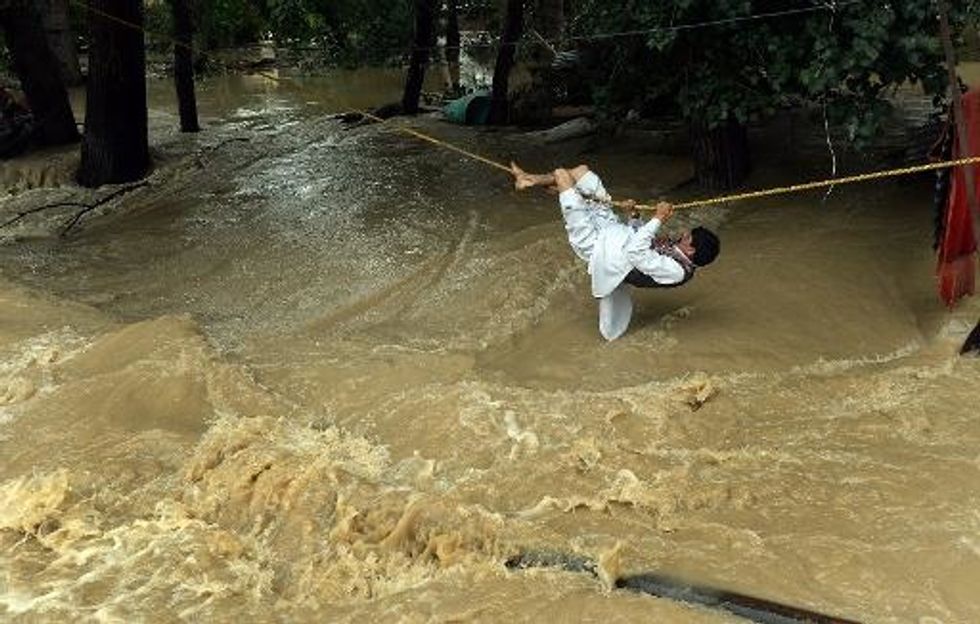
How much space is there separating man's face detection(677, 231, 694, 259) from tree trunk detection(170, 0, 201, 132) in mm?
8475

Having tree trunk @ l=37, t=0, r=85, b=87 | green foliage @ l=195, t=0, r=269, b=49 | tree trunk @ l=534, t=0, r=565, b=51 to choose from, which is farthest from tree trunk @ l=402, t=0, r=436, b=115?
tree trunk @ l=37, t=0, r=85, b=87

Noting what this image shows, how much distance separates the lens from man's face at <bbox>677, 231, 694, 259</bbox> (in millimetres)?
5600

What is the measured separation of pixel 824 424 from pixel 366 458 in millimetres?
2363

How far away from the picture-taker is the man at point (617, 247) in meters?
5.59

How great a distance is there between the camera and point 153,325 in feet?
20.9

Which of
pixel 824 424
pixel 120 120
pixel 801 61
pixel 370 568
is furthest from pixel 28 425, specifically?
pixel 120 120

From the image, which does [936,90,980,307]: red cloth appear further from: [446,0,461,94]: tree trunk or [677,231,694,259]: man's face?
[446,0,461,94]: tree trunk

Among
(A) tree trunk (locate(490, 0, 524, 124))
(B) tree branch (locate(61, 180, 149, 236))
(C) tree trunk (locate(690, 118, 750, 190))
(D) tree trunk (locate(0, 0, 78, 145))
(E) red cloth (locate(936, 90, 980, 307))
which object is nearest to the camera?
(E) red cloth (locate(936, 90, 980, 307))

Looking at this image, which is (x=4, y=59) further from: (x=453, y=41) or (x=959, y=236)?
(x=959, y=236)

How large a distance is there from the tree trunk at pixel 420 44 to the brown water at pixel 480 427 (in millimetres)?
5663

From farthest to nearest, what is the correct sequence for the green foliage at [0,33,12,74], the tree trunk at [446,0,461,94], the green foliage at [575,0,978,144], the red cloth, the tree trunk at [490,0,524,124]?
the green foliage at [0,33,12,74], the tree trunk at [446,0,461,94], the tree trunk at [490,0,524,124], the green foliage at [575,0,978,144], the red cloth

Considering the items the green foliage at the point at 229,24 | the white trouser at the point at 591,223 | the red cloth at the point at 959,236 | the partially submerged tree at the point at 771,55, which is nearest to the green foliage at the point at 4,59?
the green foliage at the point at 229,24

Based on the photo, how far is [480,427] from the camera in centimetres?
516

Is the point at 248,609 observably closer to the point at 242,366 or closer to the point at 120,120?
the point at 242,366
